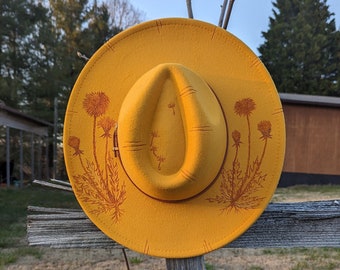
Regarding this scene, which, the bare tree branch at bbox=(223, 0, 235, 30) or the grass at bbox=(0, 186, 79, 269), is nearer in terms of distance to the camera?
the bare tree branch at bbox=(223, 0, 235, 30)

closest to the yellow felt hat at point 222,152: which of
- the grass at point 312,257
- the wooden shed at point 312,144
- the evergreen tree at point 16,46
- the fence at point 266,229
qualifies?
the fence at point 266,229

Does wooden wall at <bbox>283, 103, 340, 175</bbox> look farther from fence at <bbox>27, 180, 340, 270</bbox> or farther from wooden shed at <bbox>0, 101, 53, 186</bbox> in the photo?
fence at <bbox>27, 180, 340, 270</bbox>

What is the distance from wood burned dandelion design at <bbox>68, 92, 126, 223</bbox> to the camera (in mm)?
1136

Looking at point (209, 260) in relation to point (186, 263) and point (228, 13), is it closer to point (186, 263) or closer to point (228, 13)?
point (186, 263)

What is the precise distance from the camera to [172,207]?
1.13m

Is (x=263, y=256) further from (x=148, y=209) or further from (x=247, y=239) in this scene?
(x=148, y=209)

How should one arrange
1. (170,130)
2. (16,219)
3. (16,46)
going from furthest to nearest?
(16,46)
(16,219)
(170,130)

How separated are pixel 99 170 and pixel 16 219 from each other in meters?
5.95

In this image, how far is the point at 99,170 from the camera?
1141mm

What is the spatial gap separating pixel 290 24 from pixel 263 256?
25.1 m

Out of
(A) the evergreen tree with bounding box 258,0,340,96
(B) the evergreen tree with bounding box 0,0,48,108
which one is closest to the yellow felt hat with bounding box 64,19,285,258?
(B) the evergreen tree with bounding box 0,0,48,108

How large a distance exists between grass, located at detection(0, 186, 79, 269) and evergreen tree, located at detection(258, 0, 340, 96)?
18.0 meters

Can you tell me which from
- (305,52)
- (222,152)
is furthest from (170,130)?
(305,52)

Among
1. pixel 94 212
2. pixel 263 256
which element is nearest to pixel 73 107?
pixel 94 212
